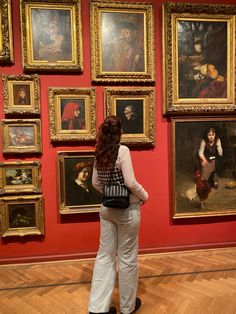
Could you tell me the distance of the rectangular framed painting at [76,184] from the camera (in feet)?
12.9

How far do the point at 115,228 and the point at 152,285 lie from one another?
1097 millimetres

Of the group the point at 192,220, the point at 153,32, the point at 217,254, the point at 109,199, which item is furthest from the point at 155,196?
the point at 153,32

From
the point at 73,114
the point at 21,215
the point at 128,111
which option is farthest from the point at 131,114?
the point at 21,215

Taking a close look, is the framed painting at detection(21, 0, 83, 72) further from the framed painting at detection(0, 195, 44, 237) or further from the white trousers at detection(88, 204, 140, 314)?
the white trousers at detection(88, 204, 140, 314)

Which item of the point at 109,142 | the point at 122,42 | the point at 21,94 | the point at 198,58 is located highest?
the point at 122,42

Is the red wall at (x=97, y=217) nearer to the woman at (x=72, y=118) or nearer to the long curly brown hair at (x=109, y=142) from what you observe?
the woman at (x=72, y=118)

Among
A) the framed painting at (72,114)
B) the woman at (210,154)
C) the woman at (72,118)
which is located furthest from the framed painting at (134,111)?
the woman at (210,154)

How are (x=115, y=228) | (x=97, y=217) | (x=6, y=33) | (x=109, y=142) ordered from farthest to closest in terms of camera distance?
(x=97, y=217) < (x=6, y=33) < (x=115, y=228) < (x=109, y=142)

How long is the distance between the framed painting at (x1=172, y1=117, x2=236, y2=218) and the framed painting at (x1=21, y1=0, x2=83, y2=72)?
1592 mm

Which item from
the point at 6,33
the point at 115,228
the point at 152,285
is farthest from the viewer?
the point at 6,33

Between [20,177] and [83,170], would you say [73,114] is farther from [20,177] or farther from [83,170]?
[20,177]

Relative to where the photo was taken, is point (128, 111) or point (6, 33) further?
point (128, 111)

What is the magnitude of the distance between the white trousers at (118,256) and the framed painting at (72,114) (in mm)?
1467

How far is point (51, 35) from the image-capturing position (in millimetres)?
3795
